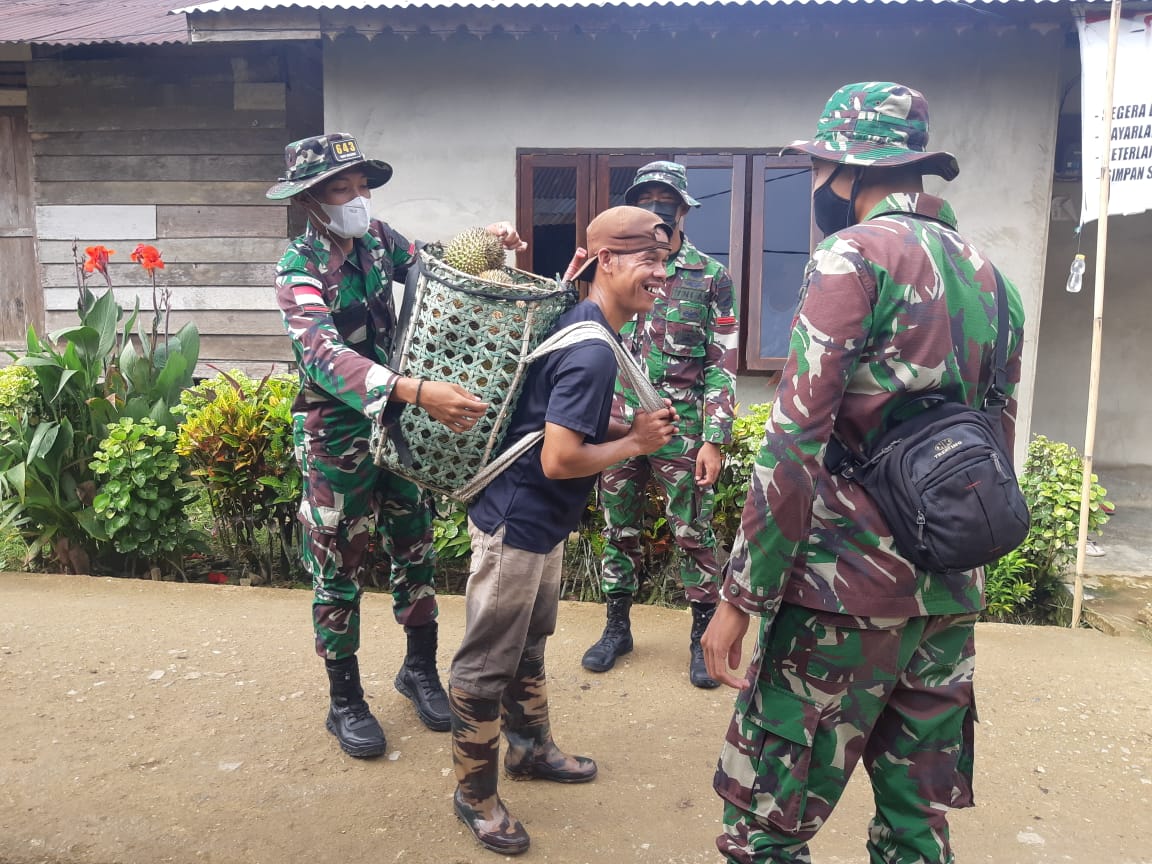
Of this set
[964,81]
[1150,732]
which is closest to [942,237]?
[1150,732]

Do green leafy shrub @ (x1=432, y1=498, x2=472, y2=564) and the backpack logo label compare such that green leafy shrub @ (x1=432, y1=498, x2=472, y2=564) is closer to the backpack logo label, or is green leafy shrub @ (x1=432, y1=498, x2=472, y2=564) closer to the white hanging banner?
the backpack logo label

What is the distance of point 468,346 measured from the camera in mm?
2256

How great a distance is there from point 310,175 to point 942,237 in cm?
187

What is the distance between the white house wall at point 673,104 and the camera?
209 inches

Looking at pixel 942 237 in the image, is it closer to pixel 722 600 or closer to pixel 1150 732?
pixel 722 600

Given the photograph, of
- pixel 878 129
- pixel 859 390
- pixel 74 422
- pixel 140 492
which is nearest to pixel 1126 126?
pixel 878 129

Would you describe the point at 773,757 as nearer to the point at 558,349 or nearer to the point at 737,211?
the point at 558,349

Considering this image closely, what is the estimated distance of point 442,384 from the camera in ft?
7.39

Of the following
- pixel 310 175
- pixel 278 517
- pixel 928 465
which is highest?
pixel 310 175

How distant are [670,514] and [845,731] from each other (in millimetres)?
1884

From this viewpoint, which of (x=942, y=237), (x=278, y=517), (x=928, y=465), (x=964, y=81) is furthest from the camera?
(x=964, y=81)

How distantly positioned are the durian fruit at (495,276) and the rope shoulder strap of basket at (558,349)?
0.21m

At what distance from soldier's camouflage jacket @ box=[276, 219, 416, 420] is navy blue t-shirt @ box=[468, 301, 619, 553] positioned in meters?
0.36

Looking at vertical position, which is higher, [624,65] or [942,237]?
[624,65]
